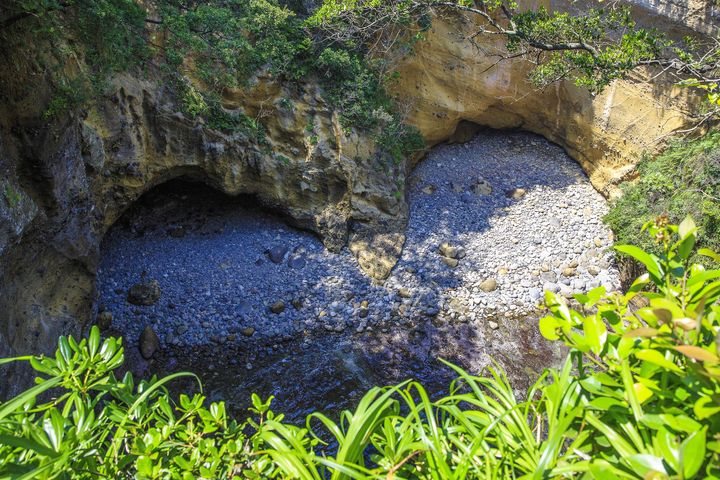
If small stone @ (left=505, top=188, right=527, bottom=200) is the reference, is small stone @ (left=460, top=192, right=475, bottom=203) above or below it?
below

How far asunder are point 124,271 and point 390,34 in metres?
6.37

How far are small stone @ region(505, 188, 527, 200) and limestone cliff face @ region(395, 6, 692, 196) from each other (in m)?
1.56

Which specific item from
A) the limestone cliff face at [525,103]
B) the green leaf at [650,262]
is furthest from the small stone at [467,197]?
the green leaf at [650,262]

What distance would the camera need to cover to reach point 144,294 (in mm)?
6391

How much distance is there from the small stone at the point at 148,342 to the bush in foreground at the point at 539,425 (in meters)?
5.02

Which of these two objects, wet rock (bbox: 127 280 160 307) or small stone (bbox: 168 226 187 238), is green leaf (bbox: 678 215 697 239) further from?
small stone (bbox: 168 226 187 238)

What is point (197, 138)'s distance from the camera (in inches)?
247

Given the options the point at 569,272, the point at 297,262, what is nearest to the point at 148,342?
the point at 297,262

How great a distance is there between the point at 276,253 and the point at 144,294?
219 centimetres

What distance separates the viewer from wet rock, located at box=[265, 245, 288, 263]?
23.9 ft

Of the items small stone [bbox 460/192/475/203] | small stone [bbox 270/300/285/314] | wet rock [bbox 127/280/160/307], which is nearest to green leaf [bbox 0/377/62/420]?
small stone [bbox 270/300/285/314]

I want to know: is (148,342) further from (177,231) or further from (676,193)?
(676,193)

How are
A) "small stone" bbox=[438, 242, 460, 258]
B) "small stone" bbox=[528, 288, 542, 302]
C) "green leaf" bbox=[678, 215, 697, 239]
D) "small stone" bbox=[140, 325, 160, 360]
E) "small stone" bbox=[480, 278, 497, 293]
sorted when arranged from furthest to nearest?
"small stone" bbox=[438, 242, 460, 258] → "small stone" bbox=[480, 278, 497, 293] → "small stone" bbox=[528, 288, 542, 302] → "small stone" bbox=[140, 325, 160, 360] → "green leaf" bbox=[678, 215, 697, 239]

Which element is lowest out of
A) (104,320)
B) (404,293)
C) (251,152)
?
(104,320)
